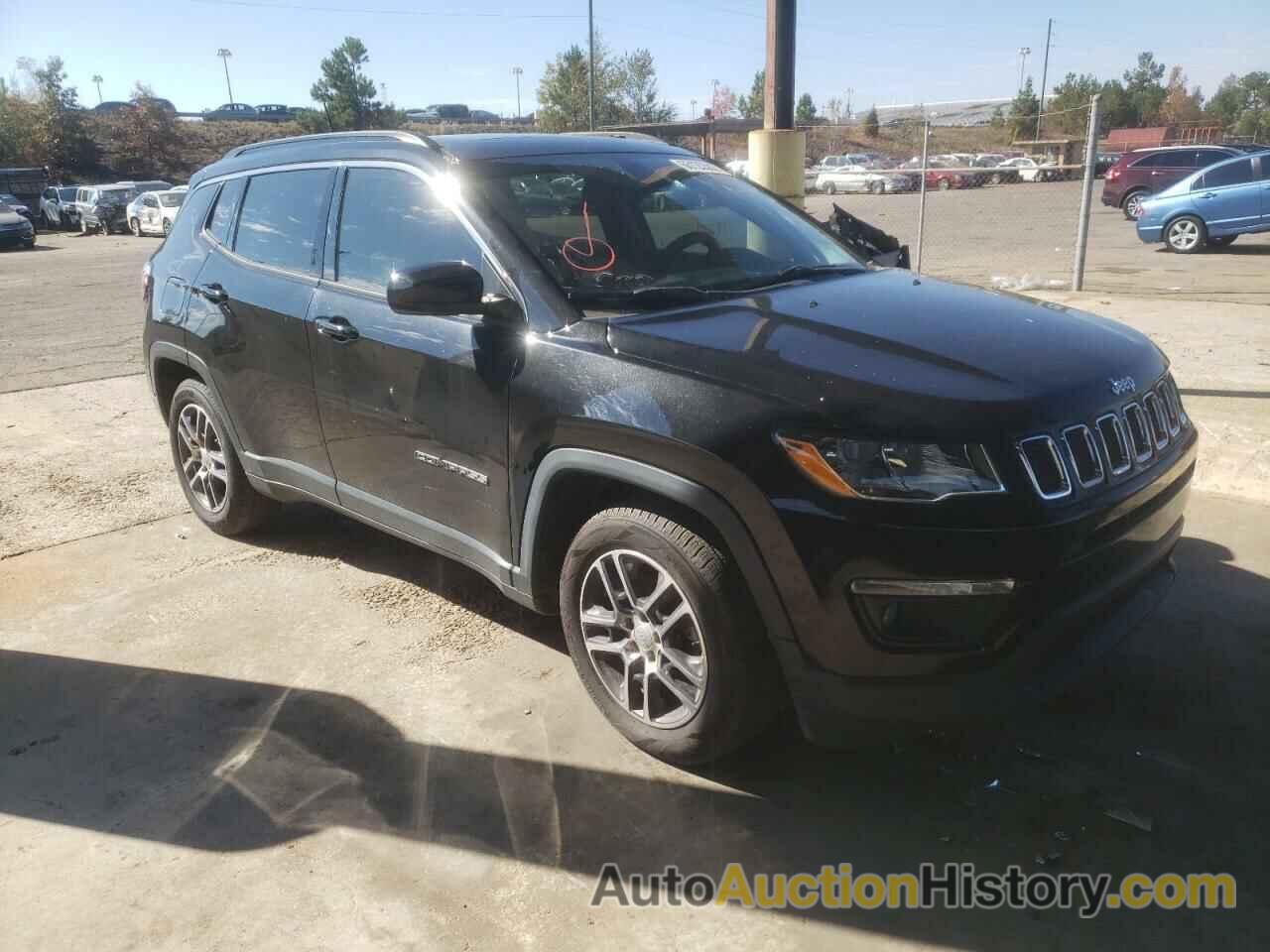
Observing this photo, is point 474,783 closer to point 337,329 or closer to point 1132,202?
point 337,329

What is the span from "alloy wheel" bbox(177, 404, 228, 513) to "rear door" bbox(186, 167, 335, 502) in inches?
14.3

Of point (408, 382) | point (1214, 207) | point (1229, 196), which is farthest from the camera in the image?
point (1214, 207)

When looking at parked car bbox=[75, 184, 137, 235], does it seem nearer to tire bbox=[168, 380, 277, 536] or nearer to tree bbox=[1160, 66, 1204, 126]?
tire bbox=[168, 380, 277, 536]

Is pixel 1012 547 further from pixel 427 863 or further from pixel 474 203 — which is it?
pixel 474 203

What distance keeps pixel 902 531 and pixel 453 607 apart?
2396 millimetres

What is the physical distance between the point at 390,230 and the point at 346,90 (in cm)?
7091

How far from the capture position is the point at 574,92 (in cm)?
4731

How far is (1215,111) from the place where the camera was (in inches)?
2341

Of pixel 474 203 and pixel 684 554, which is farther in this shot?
pixel 474 203

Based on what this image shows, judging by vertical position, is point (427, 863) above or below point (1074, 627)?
below

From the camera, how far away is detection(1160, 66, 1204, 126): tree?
63.8m

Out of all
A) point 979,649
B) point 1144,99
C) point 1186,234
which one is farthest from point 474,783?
point 1144,99

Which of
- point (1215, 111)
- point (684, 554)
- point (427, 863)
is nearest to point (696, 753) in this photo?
point (684, 554)

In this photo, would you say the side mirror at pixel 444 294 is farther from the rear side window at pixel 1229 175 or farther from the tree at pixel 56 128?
the tree at pixel 56 128
